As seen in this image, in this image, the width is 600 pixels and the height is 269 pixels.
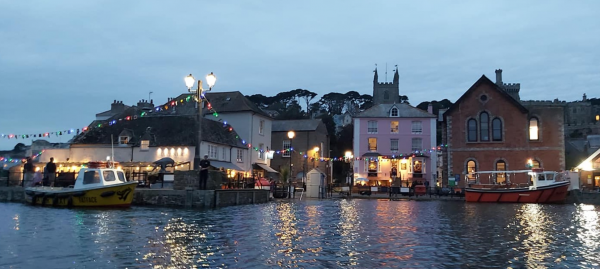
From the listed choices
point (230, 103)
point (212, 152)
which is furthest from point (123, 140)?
point (230, 103)

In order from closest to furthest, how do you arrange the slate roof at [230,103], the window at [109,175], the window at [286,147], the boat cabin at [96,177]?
the boat cabin at [96,177] < the window at [109,175] < the slate roof at [230,103] < the window at [286,147]

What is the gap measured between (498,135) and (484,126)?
58.6 inches

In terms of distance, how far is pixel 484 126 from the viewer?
159 ft

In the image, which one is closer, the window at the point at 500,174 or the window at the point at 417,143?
the window at the point at 500,174

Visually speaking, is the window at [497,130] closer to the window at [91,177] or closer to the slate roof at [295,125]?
the slate roof at [295,125]

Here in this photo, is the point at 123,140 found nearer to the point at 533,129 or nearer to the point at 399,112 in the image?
the point at 399,112

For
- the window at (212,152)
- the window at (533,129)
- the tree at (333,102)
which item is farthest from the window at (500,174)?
the tree at (333,102)

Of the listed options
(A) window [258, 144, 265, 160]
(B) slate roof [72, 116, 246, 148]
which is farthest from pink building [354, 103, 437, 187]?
(B) slate roof [72, 116, 246, 148]

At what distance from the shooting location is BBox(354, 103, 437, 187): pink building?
54375 mm

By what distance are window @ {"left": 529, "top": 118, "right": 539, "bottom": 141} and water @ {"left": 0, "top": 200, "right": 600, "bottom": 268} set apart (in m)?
28.2

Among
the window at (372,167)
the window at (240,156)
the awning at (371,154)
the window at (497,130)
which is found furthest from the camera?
the window at (372,167)

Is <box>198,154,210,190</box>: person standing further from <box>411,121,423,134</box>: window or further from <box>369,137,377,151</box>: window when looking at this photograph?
<box>411,121,423,134</box>: window

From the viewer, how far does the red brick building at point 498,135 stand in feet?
154

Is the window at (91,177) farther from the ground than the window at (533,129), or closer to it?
closer to it
